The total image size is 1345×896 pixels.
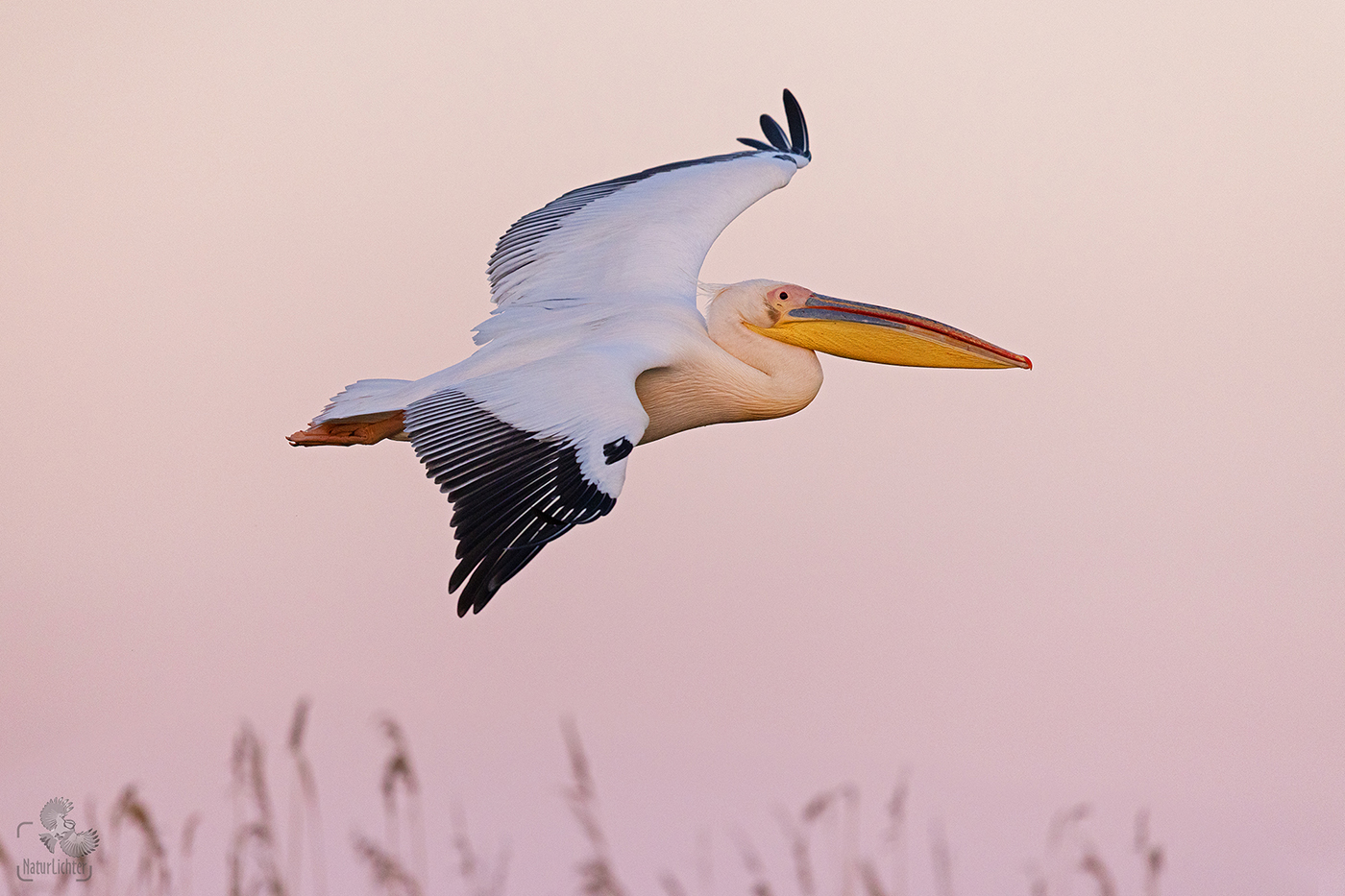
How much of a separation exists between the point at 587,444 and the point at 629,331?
1157 mm

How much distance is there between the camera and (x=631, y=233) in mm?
6406

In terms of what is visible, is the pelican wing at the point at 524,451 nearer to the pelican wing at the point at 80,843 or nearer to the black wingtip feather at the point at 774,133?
the pelican wing at the point at 80,843

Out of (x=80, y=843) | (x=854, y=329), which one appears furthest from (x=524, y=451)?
(x=854, y=329)

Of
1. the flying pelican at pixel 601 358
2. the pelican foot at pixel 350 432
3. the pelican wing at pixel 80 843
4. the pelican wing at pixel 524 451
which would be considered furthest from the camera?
the pelican foot at pixel 350 432

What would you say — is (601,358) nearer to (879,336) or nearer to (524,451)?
(524,451)

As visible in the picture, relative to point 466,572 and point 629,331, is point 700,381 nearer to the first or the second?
point 629,331

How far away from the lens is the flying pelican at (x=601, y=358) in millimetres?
4184

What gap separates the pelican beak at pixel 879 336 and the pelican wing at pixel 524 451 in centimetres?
136

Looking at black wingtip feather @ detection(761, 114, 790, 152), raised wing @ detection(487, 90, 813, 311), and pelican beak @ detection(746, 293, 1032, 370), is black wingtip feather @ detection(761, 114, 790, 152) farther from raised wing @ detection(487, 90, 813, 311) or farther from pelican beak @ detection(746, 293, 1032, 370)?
pelican beak @ detection(746, 293, 1032, 370)

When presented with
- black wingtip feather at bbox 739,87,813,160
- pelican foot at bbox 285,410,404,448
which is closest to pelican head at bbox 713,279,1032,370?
pelican foot at bbox 285,410,404,448

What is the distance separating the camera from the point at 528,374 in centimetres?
491

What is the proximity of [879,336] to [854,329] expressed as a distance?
145 mm

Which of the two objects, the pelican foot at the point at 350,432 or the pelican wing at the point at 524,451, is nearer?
the pelican wing at the point at 524,451

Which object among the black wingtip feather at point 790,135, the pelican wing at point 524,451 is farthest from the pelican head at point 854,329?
the black wingtip feather at point 790,135
